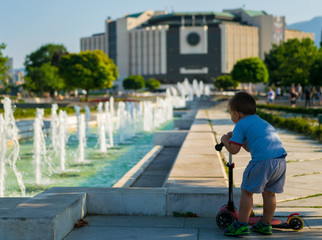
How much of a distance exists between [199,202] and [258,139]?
45.6 inches

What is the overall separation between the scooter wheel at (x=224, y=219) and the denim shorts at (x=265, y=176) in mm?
369

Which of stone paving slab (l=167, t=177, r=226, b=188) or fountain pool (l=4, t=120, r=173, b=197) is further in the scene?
fountain pool (l=4, t=120, r=173, b=197)

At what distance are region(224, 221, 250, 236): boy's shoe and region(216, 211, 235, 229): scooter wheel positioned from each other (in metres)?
0.15

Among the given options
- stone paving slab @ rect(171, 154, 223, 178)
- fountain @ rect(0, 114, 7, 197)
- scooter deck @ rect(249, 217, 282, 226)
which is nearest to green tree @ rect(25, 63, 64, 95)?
fountain @ rect(0, 114, 7, 197)

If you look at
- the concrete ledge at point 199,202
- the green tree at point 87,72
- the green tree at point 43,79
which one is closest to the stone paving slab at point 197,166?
the concrete ledge at point 199,202

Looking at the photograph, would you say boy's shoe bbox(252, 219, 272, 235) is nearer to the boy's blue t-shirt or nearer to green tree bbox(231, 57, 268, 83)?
the boy's blue t-shirt

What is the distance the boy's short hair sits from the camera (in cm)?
373

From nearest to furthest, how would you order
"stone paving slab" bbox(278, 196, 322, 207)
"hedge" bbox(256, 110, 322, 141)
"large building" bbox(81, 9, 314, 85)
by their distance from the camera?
1. "stone paving slab" bbox(278, 196, 322, 207)
2. "hedge" bbox(256, 110, 322, 141)
3. "large building" bbox(81, 9, 314, 85)

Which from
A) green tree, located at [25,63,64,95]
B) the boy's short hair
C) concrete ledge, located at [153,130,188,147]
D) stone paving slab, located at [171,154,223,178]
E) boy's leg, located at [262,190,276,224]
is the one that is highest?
green tree, located at [25,63,64,95]

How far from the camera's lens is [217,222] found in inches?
157

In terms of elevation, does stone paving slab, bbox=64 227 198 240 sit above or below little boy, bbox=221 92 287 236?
below

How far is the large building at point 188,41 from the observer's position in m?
128

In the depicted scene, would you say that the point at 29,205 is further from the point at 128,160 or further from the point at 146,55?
the point at 146,55

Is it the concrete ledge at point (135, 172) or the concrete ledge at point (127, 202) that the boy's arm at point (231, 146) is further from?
the concrete ledge at point (135, 172)
